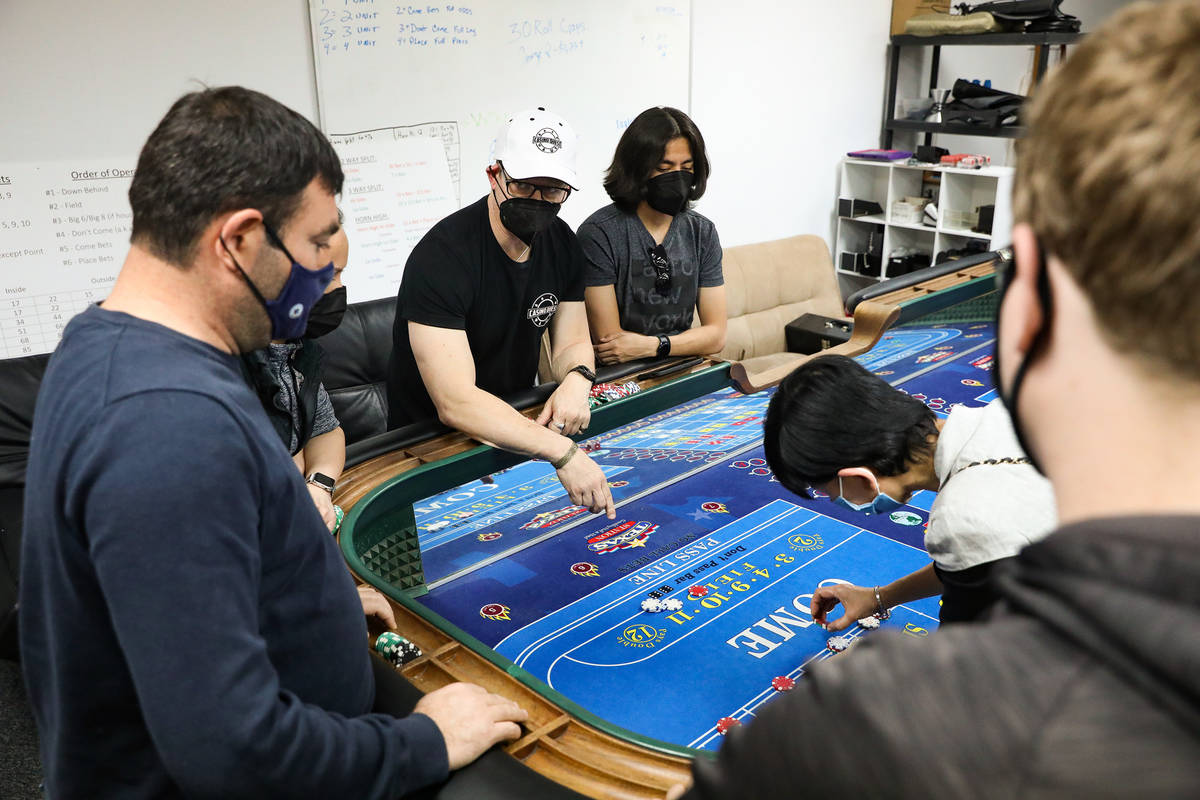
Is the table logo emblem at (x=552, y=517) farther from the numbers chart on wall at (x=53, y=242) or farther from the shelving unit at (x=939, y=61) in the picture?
the shelving unit at (x=939, y=61)

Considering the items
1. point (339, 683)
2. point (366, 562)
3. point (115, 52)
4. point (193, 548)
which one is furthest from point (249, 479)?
point (115, 52)

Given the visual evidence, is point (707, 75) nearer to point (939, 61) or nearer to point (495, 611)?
point (939, 61)

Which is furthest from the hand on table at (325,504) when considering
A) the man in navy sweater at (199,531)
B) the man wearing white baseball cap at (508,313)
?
the man in navy sweater at (199,531)

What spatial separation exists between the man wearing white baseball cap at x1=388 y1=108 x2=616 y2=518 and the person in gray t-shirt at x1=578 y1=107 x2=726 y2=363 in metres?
0.25

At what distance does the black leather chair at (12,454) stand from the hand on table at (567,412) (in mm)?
1962

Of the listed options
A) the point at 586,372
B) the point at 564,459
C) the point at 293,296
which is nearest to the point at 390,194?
the point at 586,372

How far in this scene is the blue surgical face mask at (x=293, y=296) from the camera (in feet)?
3.26

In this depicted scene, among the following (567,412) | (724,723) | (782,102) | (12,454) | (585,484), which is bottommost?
(12,454)

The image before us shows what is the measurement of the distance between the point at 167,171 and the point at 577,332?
1682mm

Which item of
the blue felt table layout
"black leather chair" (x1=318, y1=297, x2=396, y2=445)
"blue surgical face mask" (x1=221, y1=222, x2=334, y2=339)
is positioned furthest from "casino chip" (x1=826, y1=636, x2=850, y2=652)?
"black leather chair" (x1=318, y1=297, x2=396, y2=445)

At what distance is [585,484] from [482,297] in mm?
639

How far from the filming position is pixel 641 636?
1.69 meters

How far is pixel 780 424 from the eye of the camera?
5.48 feet

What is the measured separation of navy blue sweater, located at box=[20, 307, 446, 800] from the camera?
0.81 m
